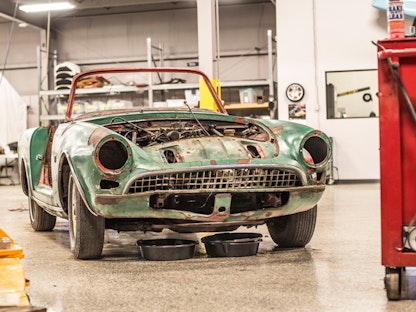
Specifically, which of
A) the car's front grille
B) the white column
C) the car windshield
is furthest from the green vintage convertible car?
the car windshield

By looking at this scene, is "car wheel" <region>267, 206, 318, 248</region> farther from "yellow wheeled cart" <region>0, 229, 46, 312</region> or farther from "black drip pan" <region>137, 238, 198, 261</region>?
"yellow wheeled cart" <region>0, 229, 46, 312</region>

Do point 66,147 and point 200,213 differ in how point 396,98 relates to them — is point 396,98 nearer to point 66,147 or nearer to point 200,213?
point 200,213

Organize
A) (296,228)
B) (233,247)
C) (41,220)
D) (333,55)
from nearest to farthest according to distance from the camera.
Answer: (233,247), (296,228), (41,220), (333,55)

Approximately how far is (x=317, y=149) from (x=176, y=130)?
0.95 meters

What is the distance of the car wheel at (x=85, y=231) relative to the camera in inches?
168

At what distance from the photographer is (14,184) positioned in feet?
59.8

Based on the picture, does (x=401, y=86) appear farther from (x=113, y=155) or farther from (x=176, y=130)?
(x=176, y=130)

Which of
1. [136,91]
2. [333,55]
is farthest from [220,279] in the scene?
[136,91]

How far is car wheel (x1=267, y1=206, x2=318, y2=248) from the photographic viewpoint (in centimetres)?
468

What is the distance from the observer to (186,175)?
415 cm

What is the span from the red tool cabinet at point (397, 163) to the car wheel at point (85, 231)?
1.93 m

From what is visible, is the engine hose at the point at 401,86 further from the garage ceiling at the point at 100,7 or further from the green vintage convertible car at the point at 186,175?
the garage ceiling at the point at 100,7

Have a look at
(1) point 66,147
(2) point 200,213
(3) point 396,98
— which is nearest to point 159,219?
(2) point 200,213

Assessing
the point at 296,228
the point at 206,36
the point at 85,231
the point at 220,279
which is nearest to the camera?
the point at 220,279
